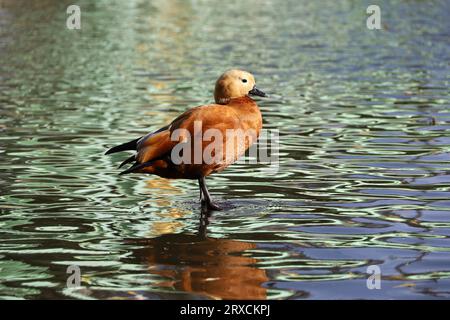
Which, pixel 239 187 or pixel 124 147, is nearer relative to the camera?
pixel 124 147

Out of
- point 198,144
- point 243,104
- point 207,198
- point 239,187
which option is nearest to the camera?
point 198,144

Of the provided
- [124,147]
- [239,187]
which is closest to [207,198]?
[124,147]

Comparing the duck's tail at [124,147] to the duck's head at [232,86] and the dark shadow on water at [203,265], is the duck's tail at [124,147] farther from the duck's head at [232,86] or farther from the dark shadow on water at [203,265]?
the dark shadow on water at [203,265]

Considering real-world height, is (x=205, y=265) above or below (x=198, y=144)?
below

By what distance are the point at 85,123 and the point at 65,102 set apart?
8.64 feet

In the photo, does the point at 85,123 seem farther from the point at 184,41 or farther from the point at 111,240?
the point at 184,41

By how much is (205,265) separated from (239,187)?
296cm

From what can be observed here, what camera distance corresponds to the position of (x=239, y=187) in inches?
403

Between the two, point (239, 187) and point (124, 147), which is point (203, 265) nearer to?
point (124, 147)

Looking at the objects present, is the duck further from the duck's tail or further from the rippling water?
the rippling water

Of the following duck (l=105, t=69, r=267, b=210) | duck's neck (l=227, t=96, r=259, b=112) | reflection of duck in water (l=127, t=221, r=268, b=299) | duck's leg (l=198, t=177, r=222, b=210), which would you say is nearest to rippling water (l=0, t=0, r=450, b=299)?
reflection of duck in water (l=127, t=221, r=268, b=299)

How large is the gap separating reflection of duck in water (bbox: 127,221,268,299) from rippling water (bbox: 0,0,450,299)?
0.02m

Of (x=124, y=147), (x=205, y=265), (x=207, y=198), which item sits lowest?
(x=205, y=265)

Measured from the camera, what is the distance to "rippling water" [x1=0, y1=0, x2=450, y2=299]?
23.2 feet
